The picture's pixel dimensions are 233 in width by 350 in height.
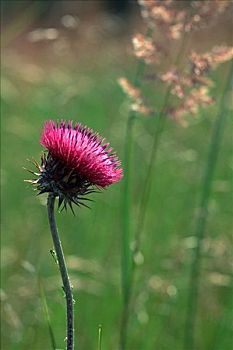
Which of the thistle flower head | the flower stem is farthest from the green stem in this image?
the flower stem

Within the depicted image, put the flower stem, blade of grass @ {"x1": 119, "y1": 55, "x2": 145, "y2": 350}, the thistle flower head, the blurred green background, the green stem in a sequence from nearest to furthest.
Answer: the flower stem → the thistle flower head → blade of grass @ {"x1": 119, "y1": 55, "x2": 145, "y2": 350} → the green stem → the blurred green background

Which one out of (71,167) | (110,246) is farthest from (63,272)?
(110,246)

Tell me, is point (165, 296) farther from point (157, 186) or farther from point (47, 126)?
point (47, 126)

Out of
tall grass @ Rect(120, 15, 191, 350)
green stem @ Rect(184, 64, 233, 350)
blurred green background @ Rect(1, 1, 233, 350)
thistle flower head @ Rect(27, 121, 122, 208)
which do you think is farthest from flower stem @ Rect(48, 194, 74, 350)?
green stem @ Rect(184, 64, 233, 350)

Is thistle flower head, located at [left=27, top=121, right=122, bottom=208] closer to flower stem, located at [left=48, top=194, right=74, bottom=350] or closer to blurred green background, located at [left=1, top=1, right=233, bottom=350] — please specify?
flower stem, located at [left=48, top=194, right=74, bottom=350]

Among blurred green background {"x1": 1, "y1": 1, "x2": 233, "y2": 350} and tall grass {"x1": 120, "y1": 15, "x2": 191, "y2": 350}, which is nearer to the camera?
tall grass {"x1": 120, "y1": 15, "x2": 191, "y2": 350}

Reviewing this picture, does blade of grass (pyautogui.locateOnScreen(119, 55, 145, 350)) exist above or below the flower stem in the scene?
above

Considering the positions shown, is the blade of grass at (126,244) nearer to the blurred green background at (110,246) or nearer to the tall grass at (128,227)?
the tall grass at (128,227)

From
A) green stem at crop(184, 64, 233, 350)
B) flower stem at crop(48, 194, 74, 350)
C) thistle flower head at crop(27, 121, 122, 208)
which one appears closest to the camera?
flower stem at crop(48, 194, 74, 350)

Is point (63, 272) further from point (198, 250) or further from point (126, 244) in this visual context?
point (198, 250)
